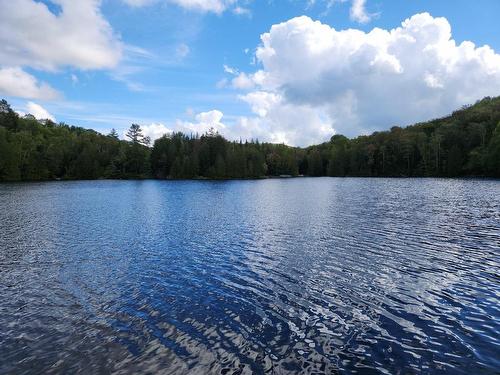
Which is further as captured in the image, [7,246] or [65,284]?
[7,246]

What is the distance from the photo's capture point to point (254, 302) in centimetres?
1669

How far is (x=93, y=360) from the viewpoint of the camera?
11781mm

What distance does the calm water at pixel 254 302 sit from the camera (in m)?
11.7

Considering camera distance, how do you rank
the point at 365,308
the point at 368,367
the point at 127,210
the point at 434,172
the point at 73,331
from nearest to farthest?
the point at 368,367
the point at 73,331
the point at 365,308
the point at 127,210
the point at 434,172

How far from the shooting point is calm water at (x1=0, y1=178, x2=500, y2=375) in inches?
460

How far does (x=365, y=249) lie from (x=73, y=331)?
20437 millimetres

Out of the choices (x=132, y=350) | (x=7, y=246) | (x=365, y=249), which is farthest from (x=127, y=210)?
(x=132, y=350)

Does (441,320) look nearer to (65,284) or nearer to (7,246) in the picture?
(65,284)

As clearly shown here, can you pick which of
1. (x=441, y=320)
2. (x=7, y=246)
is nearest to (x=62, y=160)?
(x=7, y=246)

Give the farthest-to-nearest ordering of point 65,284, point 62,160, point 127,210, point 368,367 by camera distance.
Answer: point 62,160, point 127,210, point 65,284, point 368,367

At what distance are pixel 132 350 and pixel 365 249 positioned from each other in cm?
1941

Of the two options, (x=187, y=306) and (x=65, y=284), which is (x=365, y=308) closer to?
(x=187, y=306)

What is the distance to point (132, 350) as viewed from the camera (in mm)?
12383

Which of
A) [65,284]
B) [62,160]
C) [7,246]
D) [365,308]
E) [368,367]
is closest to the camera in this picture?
[368,367]
